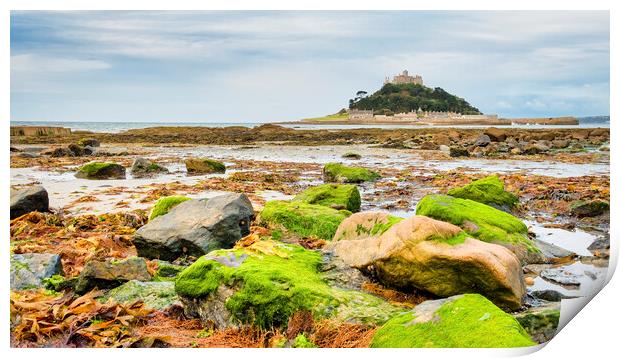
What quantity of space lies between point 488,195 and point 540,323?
18.1ft

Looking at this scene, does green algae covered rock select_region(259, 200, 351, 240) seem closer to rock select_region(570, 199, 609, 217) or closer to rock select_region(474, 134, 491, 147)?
rock select_region(570, 199, 609, 217)

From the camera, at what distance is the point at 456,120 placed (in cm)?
6400

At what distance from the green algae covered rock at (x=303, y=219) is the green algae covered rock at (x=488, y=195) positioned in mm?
2659

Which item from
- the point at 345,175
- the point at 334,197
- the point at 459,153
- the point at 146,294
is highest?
the point at 459,153

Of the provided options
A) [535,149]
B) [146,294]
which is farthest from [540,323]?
[535,149]

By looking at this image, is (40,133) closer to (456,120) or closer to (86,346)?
(86,346)

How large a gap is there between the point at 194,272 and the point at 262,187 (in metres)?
8.95

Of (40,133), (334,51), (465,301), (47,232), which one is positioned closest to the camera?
(465,301)

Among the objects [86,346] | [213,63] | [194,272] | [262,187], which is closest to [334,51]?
[213,63]

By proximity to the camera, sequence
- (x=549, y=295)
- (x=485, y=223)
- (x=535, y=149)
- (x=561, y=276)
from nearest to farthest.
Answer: (x=549, y=295), (x=561, y=276), (x=485, y=223), (x=535, y=149)

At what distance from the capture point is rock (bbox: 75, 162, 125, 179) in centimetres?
1546

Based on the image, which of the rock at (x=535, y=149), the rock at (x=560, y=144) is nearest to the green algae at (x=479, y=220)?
the rock at (x=535, y=149)

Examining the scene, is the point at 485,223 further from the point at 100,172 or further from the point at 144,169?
the point at 144,169

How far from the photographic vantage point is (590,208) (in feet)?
30.7
